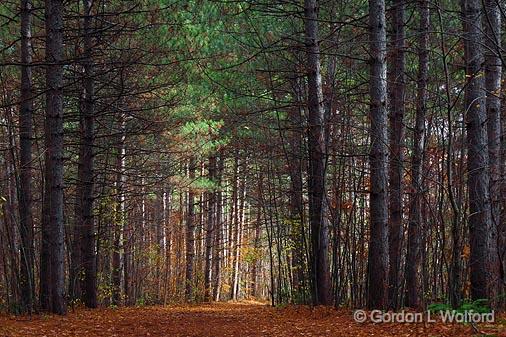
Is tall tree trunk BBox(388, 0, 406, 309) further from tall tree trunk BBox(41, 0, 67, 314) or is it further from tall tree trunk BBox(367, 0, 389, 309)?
tall tree trunk BBox(41, 0, 67, 314)

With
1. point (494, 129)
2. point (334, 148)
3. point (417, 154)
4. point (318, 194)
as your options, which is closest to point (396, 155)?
point (417, 154)

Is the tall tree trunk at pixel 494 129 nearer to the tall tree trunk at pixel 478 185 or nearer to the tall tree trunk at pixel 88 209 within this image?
the tall tree trunk at pixel 478 185

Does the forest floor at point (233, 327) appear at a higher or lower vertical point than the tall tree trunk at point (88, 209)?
lower


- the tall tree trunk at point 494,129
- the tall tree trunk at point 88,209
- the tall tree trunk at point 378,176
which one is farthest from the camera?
the tall tree trunk at point 88,209

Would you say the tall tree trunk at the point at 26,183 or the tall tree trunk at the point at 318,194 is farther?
the tall tree trunk at the point at 318,194

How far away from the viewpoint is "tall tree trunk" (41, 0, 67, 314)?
30.8ft

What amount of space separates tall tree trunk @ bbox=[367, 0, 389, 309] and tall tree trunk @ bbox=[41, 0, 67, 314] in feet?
17.7

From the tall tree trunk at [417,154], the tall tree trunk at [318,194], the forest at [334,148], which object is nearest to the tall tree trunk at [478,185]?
the forest at [334,148]

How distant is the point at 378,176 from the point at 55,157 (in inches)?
219

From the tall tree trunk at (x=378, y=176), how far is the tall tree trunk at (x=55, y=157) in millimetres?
5391

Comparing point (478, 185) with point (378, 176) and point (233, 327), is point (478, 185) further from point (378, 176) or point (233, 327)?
point (233, 327)

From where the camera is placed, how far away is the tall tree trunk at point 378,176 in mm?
8266

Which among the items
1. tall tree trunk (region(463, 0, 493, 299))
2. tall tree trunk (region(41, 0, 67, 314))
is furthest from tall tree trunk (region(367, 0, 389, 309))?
tall tree trunk (region(41, 0, 67, 314))

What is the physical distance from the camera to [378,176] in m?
8.34
